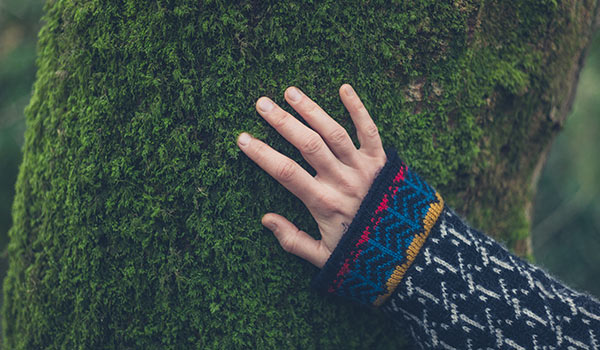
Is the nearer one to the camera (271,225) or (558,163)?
(271,225)

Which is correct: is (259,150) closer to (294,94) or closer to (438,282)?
(294,94)

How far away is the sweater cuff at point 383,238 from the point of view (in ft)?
4.04

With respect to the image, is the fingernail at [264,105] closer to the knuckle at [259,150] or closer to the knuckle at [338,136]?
the knuckle at [259,150]

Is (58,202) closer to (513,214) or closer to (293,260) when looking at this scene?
(293,260)

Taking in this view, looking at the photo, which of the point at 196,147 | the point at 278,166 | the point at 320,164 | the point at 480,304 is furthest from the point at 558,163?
the point at 196,147

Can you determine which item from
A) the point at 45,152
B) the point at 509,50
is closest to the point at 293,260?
the point at 45,152

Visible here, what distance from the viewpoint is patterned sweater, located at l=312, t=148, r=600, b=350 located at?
1.23m

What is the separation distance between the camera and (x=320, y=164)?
127 centimetres

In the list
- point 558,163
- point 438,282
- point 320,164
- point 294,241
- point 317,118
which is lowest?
point 294,241

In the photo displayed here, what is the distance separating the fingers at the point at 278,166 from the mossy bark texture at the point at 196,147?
0.04m

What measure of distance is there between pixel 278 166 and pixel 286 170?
28 mm

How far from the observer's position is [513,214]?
72.3 inches

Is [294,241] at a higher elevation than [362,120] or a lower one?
lower

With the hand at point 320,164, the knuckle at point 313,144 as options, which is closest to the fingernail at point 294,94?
the hand at point 320,164
